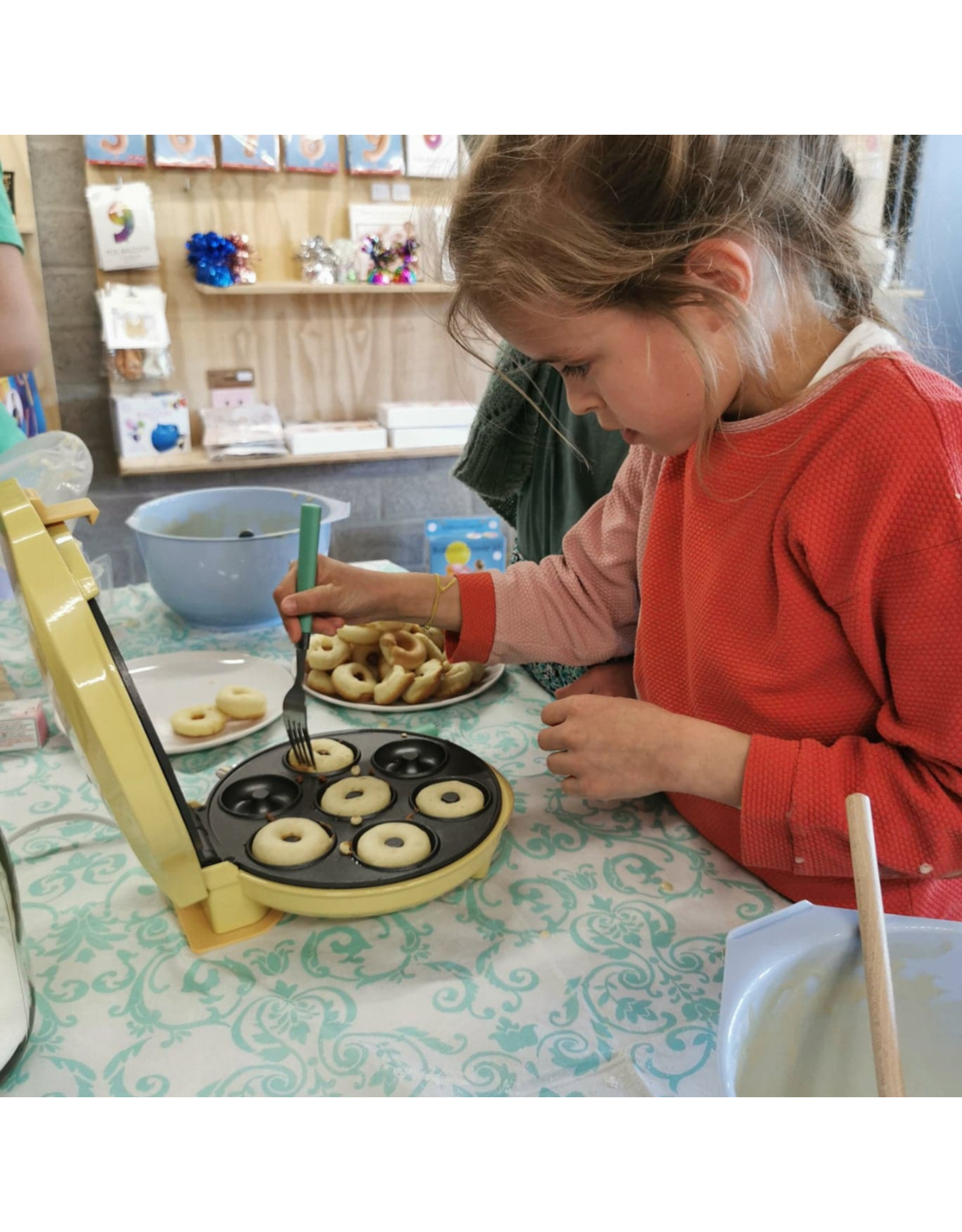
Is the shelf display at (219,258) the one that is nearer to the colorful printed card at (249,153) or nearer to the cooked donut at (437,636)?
the colorful printed card at (249,153)

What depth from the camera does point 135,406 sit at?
2537 mm

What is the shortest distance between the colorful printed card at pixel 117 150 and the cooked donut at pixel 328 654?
6.32 ft

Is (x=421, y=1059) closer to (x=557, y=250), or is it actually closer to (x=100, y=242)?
(x=557, y=250)

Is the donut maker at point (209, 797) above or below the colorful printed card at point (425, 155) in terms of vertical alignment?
below

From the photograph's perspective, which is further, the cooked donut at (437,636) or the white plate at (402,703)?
the cooked donut at (437,636)

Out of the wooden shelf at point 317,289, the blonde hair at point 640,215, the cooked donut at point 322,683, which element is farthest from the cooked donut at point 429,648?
the wooden shelf at point 317,289

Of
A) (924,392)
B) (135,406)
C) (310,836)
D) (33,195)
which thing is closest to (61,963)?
(310,836)

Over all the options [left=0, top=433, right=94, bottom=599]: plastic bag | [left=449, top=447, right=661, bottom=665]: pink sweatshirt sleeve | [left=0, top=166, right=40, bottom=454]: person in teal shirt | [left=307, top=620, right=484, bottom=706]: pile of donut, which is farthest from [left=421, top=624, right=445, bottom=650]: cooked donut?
[left=0, top=166, right=40, bottom=454]: person in teal shirt

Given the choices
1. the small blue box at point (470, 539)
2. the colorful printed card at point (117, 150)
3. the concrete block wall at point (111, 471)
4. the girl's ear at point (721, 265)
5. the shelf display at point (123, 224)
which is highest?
the colorful printed card at point (117, 150)

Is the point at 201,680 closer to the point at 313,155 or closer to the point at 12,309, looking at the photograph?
the point at 12,309

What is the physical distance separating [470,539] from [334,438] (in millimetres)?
521

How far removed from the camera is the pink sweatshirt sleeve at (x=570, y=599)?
0.97 metres

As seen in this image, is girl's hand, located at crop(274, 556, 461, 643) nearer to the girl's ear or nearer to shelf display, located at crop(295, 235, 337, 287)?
the girl's ear
